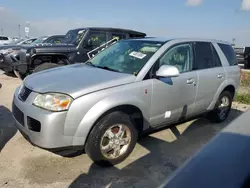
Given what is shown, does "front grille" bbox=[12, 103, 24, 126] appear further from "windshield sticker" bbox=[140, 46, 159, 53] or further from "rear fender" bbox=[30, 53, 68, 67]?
"rear fender" bbox=[30, 53, 68, 67]

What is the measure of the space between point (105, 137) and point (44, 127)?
29.7 inches

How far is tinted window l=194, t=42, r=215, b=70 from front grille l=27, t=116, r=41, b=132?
2.63m

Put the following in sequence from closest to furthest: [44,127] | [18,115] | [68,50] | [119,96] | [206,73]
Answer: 1. [44,127]
2. [119,96]
3. [18,115]
4. [206,73]
5. [68,50]

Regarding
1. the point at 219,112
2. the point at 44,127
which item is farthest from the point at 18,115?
the point at 219,112

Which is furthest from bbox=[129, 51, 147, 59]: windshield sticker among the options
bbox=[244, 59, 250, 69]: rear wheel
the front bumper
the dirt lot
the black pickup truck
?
bbox=[244, 59, 250, 69]: rear wheel

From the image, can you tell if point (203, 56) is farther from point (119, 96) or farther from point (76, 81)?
point (76, 81)

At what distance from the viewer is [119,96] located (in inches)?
124

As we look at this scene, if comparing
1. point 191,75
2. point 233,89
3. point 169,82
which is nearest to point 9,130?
point 169,82

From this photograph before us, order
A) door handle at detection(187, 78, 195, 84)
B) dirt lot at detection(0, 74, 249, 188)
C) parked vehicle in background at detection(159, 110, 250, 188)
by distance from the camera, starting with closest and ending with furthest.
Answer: parked vehicle in background at detection(159, 110, 250, 188)
dirt lot at detection(0, 74, 249, 188)
door handle at detection(187, 78, 195, 84)

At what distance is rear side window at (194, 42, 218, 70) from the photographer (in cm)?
435

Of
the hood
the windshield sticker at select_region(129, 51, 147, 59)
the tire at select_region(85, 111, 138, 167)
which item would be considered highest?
the windshield sticker at select_region(129, 51, 147, 59)

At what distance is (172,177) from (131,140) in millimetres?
2047

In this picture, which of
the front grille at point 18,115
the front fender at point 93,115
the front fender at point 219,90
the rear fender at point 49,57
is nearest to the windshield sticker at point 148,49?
the front fender at point 93,115

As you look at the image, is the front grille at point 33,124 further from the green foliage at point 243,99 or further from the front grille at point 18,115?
the green foliage at point 243,99
